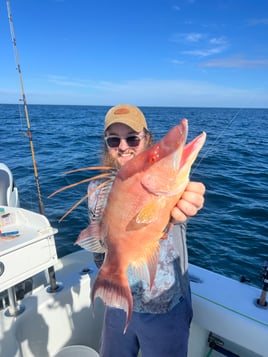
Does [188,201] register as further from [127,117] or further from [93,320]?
[93,320]

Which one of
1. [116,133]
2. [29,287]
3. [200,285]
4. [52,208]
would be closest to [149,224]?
[116,133]

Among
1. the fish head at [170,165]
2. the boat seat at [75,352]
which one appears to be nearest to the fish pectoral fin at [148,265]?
the fish head at [170,165]

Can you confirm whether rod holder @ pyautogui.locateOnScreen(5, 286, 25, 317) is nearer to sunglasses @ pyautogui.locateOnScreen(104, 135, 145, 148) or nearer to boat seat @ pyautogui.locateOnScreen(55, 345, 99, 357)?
boat seat @ pyautogui.locateOnScreen(55, 345, 99, 357)

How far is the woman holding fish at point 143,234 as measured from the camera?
131 cm

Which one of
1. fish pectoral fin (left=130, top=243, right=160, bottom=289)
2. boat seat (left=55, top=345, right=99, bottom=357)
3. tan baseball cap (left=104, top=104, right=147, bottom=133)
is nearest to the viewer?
fish pectoral fin (left=130, top=243, right=160, bottom=289)

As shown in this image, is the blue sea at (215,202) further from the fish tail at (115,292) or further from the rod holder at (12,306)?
the rod holder at (12,306)

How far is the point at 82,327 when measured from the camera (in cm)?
313

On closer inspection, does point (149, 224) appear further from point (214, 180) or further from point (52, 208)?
point (214, 180)

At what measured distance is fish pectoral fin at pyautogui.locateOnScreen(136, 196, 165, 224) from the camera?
51.9 inches

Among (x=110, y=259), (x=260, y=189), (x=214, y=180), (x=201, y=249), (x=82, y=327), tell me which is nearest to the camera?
(x=110, y=259)

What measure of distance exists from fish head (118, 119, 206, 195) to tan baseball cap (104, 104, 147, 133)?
2.44 ft

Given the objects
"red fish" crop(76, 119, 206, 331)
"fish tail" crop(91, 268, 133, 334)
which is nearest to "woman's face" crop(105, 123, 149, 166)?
"red fish" crop(76, 119, 206, 331)

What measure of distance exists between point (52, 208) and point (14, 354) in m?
5.70

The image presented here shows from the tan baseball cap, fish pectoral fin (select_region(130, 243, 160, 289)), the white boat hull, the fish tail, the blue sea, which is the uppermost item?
the tan baseball cap
